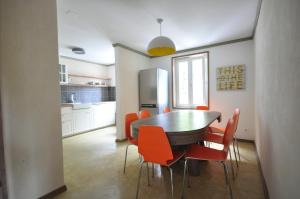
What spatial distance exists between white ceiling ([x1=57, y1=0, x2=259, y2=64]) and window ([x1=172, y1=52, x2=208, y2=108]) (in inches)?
22.8

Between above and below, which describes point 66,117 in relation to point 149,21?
below

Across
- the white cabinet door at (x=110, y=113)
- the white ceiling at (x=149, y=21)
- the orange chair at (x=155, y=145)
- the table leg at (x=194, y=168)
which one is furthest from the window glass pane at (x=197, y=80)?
the white cabinet door at (x=110, y=113)

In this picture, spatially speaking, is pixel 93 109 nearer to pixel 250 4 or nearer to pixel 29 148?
pixel 29 148

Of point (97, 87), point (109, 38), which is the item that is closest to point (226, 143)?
point (109, 38)

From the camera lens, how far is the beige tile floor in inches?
65.3

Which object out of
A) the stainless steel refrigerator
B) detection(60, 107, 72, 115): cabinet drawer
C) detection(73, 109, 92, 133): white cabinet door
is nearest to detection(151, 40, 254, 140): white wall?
the stainless steel refrigerator

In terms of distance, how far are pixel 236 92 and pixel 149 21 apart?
2.61 m

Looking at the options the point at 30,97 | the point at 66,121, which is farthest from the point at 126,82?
the point at 30,97

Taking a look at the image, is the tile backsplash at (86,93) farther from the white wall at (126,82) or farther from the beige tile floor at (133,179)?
the beige tile floor at (133,179)

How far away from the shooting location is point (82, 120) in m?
4.50

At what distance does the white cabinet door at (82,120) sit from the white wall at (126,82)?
5.12ft

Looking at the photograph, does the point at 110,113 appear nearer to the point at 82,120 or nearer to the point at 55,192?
the point at 82,120

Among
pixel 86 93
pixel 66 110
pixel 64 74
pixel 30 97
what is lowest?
pixel 66 110

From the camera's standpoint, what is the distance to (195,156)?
151cm
